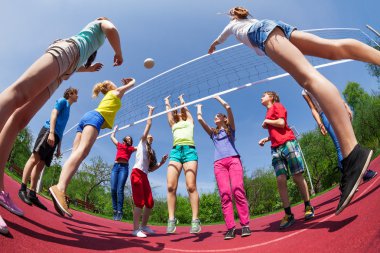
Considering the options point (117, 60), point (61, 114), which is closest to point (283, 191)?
point (117, 60)

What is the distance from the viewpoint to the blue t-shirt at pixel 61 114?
5.11 m

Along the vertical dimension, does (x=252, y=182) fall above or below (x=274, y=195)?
above

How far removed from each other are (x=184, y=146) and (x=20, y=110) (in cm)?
276

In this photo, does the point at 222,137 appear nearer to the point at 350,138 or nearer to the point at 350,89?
the point at 350,138

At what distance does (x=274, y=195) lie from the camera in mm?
45406

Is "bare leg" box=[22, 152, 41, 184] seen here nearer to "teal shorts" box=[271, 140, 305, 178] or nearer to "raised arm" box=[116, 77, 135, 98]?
"raised arm" box=[116, 77, 135, 98]

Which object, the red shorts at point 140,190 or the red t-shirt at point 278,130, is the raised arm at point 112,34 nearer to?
the red shorts at point 140,190

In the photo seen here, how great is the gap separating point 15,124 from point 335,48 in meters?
3.50

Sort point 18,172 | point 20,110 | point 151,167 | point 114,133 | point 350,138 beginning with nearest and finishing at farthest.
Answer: point 350,138
point 20,110
point 151,167
point 114,133
point 18,172

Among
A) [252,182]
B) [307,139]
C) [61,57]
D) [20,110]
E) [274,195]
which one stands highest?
[61,57]

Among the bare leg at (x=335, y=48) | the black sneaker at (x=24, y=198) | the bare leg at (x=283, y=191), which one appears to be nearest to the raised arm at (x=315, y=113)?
the bare leg at (x=283, y=191)

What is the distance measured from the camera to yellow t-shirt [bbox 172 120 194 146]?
5.32 meters

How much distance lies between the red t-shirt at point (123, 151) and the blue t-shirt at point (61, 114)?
2.62 metres

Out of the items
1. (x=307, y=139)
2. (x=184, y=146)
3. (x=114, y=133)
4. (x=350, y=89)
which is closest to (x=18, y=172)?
(x=114, y=133)
